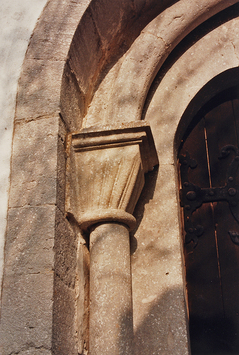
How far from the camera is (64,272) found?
1.59m

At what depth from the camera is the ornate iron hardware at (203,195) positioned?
211 cm

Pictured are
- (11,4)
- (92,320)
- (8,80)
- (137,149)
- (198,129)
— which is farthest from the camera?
(198,129)

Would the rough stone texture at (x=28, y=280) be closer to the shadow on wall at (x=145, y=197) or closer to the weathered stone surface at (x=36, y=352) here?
the weathered stone surface at (x=36, y=352)

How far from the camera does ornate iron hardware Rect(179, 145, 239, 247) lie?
2.11 metres

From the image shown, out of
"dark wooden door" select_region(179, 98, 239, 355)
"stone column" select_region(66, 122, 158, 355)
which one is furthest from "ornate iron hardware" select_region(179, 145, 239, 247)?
"stone column" select_region(66, 122, 158, 355)

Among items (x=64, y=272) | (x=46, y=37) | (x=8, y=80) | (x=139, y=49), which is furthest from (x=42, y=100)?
(x=64, y=272)

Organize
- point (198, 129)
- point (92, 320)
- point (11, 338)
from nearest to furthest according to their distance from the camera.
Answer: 1. point (11, 338)
2. point (92, 320)
3. point (198, 129)

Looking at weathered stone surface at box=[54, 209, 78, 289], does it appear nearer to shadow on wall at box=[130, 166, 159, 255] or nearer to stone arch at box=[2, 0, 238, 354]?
stone arch at box=[2, 0, 238, 354]

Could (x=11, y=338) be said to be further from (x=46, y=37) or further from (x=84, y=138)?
(x=46, y=37)

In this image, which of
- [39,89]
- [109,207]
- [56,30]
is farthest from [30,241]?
[56,30]

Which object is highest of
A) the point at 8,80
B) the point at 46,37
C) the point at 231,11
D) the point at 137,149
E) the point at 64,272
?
the point at 231,11

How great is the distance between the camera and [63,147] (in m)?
1.80

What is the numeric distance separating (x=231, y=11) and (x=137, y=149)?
123 centimetres

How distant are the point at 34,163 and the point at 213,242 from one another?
104 centimetres
